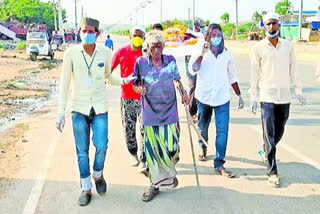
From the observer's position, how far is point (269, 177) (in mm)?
5320

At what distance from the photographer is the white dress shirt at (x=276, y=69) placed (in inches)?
201

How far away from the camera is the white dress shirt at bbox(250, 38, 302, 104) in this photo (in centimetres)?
512

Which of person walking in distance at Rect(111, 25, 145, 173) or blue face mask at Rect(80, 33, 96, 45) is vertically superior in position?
blue face mask at Rect(80, 33, 96, 45)

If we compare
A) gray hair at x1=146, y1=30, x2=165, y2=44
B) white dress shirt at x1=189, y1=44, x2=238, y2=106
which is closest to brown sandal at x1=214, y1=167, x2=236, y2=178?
white dress shirt at x1=189, y1=44, x2=238, y2=106

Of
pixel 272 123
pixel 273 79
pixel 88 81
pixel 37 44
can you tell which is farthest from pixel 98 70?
pixel 37 44

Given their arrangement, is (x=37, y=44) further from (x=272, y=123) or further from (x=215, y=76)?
(x=272, y=123)

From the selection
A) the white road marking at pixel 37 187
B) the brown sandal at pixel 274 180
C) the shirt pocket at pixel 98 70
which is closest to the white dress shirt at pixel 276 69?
the brown sandal at pixel 274 180

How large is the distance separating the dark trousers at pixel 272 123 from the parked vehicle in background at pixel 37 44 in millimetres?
26488

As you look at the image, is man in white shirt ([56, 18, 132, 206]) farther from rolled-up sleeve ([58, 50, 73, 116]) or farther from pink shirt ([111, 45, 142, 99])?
pink shirt ([111, 45, 142, 99])

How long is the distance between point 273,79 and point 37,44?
A: 26731mm

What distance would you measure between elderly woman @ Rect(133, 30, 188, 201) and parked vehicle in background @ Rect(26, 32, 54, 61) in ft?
86.8

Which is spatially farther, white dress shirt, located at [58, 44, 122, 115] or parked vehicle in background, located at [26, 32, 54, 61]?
parked vehicle in background, located at [26, 32, 54, 61]

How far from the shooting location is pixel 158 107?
4.80 meters

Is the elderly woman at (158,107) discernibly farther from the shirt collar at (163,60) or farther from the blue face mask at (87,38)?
the blue face mask at (87,38)
